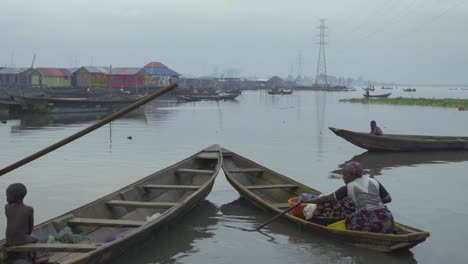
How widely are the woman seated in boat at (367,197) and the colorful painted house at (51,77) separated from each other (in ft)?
181

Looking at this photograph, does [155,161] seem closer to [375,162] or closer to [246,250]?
[375,162]

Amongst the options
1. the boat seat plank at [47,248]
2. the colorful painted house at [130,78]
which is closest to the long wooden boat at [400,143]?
the boat seat plank at [47,248]

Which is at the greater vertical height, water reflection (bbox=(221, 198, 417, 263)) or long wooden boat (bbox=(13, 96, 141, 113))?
long wooden boat (bbox=(13, 96, 141, 113))

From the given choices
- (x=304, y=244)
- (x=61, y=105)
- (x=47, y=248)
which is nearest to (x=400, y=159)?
(x=304, y=244)

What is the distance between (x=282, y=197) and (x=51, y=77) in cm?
5560

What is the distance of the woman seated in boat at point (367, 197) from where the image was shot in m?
6.28

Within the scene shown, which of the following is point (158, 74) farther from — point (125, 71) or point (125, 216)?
point (125, 216)

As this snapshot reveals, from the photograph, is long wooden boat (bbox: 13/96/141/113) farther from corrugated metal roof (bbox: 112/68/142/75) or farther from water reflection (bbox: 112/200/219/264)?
corrugated metal roof (bbox: 112/68/142/75)

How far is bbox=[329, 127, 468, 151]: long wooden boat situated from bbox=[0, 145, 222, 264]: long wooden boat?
6.50 meters

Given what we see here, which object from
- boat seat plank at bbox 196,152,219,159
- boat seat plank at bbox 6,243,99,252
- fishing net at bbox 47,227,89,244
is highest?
boat seat plank at bbox 196,152,219,159

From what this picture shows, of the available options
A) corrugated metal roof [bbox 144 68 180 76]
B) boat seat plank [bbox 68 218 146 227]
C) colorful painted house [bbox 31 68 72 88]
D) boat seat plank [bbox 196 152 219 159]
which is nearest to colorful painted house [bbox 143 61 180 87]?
corrugated metal roof [bbox 144 68 180 76]

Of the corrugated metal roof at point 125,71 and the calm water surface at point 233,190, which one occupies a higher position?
the corrugated metal roof at point 125,71

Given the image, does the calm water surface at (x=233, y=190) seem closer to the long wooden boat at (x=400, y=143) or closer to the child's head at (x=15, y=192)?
the long wooden boat at (x=400, y=143)

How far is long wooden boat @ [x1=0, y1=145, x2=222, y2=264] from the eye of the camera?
5199mm
